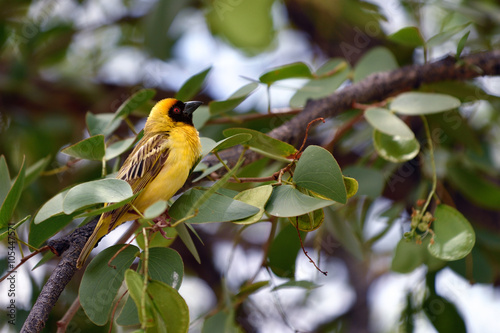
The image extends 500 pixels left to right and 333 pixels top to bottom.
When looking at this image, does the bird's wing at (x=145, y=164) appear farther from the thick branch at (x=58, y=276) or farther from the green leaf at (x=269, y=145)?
the green leaf at (x=269, y=145)

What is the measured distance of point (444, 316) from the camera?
211 cm

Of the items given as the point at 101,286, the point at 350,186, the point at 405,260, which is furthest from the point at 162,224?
the point at 405,260

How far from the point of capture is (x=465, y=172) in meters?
2.47

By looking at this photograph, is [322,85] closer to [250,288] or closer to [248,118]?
[248,118]

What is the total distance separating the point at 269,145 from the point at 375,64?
3.75 feet

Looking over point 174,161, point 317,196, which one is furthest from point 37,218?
point 317,196

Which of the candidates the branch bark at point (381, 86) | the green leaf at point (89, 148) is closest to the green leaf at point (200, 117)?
the branch bark at point (381, 86)

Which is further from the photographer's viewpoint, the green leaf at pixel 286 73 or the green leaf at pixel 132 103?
the green leaf at pixel 286 73

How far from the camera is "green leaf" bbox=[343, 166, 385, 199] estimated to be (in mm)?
1944

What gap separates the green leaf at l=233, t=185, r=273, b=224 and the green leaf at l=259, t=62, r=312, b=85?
0.73 metres

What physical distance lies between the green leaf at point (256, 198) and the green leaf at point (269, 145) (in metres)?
0.16

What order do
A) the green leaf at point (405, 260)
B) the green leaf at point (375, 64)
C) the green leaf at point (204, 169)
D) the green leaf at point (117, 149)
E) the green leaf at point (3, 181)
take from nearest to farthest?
the green leaf at point (3, 181), the green leaf at point (204, 169), the green leaf at point (117, 149), the green leaf at point (405, 260), the green leaf at point (375, 64)

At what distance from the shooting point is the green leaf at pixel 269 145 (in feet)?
4.65

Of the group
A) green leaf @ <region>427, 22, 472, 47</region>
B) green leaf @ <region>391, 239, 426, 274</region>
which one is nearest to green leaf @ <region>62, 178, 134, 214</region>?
green leaf @ <region>391, 239, 426, 274</region>
